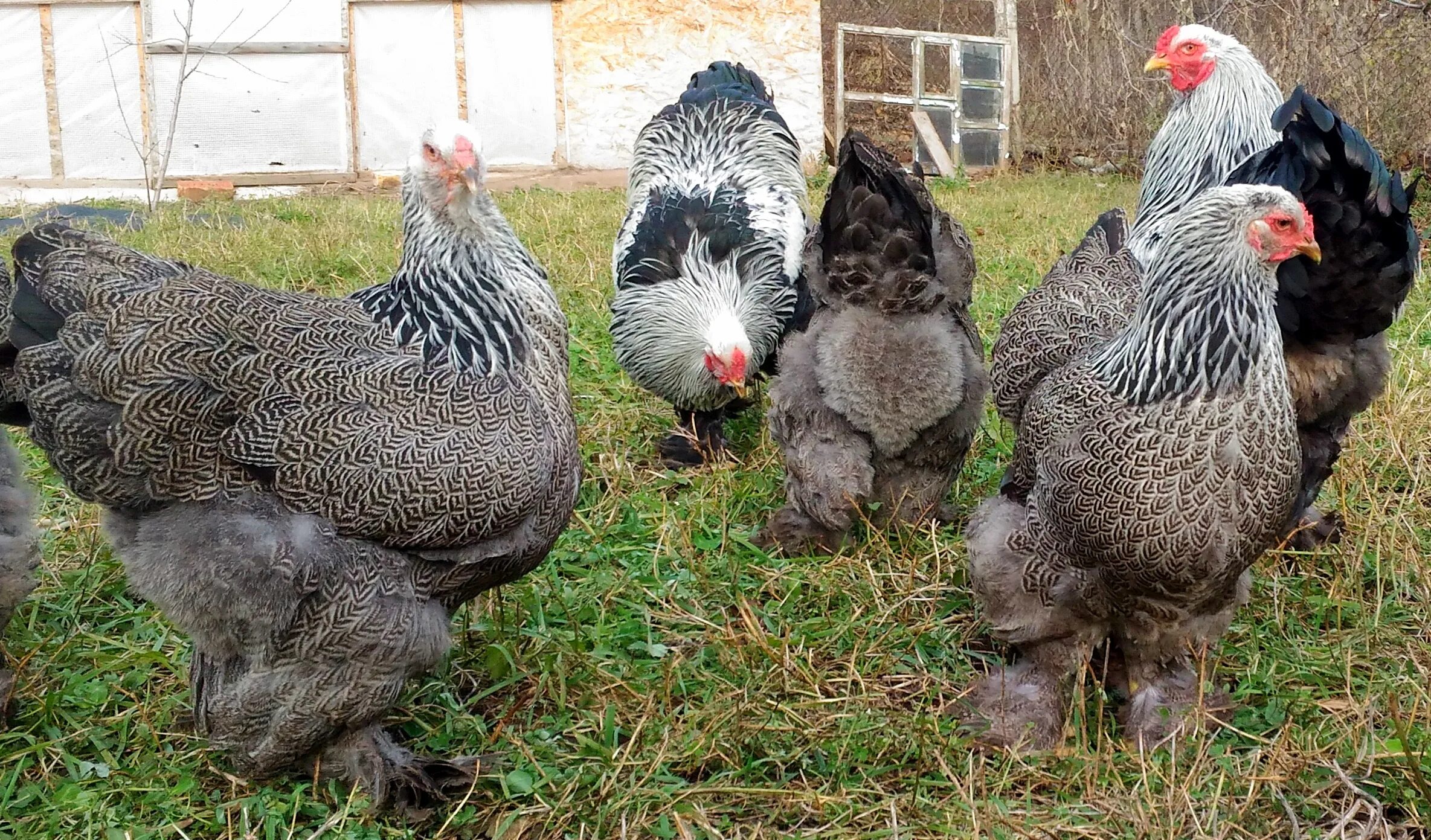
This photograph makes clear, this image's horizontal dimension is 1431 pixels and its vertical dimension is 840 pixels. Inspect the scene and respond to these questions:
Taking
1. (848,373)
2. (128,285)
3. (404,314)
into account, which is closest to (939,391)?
(848,373)

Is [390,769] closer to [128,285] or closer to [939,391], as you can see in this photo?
[128,285]

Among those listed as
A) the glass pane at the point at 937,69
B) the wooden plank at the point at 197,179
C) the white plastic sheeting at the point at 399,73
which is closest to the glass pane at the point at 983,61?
the glass pane at the point at 937,69

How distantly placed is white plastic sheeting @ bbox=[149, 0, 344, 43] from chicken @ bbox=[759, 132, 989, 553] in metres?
10.9

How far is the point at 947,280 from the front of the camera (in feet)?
13.3

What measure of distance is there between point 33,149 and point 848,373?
1242 centimetres

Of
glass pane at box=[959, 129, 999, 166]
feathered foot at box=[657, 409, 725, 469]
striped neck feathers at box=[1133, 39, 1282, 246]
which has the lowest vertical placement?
feathered foot at box=[657, 409, 725, 469]

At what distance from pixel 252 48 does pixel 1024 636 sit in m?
12.6

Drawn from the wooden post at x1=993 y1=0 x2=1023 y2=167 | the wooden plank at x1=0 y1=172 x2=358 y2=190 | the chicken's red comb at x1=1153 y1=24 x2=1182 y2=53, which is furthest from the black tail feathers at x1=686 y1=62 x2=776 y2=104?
the wooden post at x1=993 y1=0 x2=1023 y2=167

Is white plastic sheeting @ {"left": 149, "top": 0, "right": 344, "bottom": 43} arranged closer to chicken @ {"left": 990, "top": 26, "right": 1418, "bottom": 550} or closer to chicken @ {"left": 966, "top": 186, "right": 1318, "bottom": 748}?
chicken @ {"left": 990, "top": 26, "right": 1418, "bottom": 550}

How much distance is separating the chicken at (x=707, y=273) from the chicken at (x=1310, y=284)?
4.40 ft

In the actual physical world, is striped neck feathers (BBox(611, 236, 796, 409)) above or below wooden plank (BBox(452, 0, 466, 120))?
below

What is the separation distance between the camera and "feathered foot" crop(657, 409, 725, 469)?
16.5ft

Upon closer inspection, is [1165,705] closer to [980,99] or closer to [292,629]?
[292,629]

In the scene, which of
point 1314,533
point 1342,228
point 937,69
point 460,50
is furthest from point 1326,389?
point 937,69
